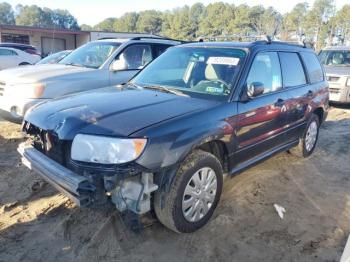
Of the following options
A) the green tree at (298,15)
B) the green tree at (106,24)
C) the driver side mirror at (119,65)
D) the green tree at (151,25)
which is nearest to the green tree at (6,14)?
the green tree at (106,24)

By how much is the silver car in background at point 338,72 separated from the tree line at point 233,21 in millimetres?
1123

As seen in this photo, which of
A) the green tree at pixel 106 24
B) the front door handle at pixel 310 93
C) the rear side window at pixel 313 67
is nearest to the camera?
the front door handle at pixel 310 93

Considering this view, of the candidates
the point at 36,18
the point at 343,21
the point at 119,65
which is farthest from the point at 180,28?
the point at 119,65

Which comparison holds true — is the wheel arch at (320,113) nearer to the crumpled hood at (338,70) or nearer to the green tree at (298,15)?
the crumpled hood at (338,70)

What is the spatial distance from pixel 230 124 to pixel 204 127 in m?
0.42

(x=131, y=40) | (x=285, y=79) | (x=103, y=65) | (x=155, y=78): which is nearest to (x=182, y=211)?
(x=155, y=78)

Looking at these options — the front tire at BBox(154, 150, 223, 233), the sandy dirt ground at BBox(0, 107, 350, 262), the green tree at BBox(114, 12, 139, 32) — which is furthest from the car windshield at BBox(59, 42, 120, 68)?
the green tree at BBox(114, 12, 139, 32)

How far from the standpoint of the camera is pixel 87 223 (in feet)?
11.4

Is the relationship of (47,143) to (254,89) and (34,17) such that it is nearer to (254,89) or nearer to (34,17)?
(254,89)

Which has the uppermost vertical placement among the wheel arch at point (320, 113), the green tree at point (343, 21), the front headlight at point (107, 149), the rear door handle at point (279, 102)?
the green tree at point (343, 21)

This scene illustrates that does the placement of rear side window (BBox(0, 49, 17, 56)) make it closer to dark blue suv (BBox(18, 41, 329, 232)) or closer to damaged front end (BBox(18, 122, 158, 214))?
dark blue suv (BBox(18, 41, 329, 232))

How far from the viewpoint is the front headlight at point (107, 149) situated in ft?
9.21

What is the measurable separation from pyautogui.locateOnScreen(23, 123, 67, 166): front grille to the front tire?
0.97 meters

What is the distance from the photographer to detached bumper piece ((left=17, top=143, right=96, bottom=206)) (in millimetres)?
2865
